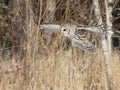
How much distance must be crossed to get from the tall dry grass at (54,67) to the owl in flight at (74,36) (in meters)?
0.26

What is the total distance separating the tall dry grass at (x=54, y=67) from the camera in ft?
10.8

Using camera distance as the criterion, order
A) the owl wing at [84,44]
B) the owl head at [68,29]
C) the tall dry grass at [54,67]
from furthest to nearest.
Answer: the tall dry grass at [54,67]
the owl head at [68,29]
the owl wing at [84,44]

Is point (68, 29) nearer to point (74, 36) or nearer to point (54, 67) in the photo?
point (74, 36)

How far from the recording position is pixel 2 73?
3.69 m

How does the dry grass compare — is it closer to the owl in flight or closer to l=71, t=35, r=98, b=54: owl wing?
the owl in flight

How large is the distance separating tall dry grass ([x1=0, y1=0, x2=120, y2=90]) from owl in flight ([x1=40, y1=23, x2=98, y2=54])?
26 cm

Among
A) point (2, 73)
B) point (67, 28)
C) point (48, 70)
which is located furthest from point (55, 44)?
point (67, 28)

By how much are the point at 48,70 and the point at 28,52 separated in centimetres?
25

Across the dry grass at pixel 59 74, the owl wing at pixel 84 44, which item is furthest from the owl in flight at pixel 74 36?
the dry grass at pixel 59 74

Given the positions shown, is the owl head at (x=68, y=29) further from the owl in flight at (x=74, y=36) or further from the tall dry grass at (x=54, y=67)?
the tall dry grass at (x=54, y=67)

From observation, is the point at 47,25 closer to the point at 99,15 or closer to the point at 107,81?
the point at 99,15

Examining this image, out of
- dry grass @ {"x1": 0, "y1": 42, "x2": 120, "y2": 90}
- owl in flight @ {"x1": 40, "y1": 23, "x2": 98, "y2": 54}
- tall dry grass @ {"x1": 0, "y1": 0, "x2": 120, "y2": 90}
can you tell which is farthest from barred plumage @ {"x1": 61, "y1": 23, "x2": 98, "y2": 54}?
dry grass @ {"x1": 0, "y1": 42, "x2": 120, "y2": 90}

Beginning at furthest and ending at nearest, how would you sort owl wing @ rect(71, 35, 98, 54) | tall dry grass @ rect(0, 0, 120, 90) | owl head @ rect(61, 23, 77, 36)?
1. tall dry grass @ rect(0, 0, 120, 90)
2. owl head @ rect(61, 23, 77, 36)
3. owl wing @ rect(71, 35, 98, 54)

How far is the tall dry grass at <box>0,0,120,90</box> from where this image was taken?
10.8ft
